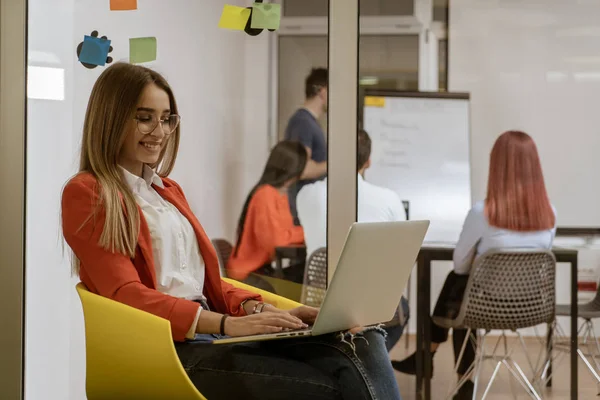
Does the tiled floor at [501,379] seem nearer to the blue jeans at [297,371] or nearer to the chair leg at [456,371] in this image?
the chair leg at [456,371]

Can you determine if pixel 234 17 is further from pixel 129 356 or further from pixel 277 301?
pixel 129 356

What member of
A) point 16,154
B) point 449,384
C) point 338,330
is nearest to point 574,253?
point 449,384

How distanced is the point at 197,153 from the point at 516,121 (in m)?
1.32

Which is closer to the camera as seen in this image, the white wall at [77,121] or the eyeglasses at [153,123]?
the eyeglasses at [153,123]

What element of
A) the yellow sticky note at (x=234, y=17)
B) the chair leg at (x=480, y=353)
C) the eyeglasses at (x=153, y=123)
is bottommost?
the chair leg at (x=480, y=353)

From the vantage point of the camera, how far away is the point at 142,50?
2.66m

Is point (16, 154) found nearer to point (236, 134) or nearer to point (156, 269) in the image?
point (236, 134)

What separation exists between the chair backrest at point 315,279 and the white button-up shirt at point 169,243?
29.9 inches

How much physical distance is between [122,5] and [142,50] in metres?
0.17

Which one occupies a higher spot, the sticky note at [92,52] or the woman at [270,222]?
the sticky note at [92,52]

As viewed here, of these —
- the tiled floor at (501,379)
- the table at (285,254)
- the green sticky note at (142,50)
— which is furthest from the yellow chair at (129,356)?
the tiled floor at (501,379)

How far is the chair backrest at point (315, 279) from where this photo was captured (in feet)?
9.16

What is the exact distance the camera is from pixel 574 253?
3.10 metres

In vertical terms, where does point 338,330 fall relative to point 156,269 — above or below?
below
